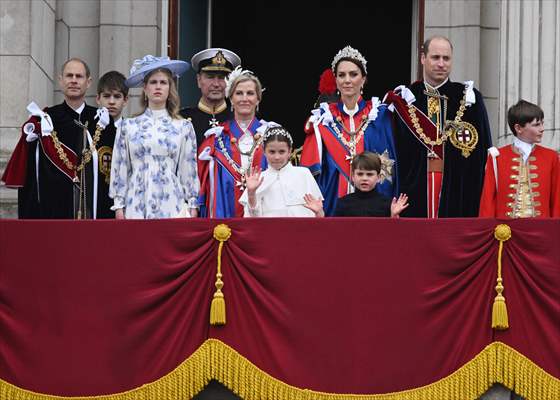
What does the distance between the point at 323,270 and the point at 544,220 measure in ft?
4.97

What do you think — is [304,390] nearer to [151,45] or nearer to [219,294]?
[219,294]

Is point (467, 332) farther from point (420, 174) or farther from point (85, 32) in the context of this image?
point (85, 32)

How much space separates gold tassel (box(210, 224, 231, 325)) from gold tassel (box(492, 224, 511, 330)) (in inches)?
70.8

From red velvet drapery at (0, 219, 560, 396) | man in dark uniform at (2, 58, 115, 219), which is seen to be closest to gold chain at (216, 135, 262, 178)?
man in dark uniform at (2, 58, 115, 219)

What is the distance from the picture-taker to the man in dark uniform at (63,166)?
43.5ft

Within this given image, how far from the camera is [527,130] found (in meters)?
12.7

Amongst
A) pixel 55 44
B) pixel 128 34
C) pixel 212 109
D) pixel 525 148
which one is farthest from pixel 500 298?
pixel 55 44

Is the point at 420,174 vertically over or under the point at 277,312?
over

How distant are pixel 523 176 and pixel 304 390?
7.96ft

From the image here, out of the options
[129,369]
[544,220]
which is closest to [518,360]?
[544,220]

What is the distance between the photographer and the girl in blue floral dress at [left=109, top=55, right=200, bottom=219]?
41.4 ft

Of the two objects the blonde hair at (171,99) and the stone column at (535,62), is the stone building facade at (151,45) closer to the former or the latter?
the stone column at (535,62)

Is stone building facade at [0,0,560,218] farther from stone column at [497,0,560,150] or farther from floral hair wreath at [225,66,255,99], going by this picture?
floral hair wreath at [225,66,255,99]

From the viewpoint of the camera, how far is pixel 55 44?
52.3ft
